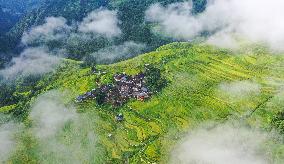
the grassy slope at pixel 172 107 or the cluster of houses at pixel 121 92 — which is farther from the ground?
the cluster of houses at pixel 121 92

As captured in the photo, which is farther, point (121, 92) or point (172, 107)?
point (121, 92)

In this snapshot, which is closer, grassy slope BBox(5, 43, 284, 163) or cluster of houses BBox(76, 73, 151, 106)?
grassy slope BBox(5, 43, 284, 163)

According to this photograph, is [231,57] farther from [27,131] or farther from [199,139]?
[27,131]

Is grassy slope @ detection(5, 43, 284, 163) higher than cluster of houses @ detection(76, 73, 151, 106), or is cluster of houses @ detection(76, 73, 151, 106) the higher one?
cluster of houses @ detection(76, 73, 151, 106)

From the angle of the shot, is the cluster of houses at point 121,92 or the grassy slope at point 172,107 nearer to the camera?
the grassy slope at point 172,107

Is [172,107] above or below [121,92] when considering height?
below
